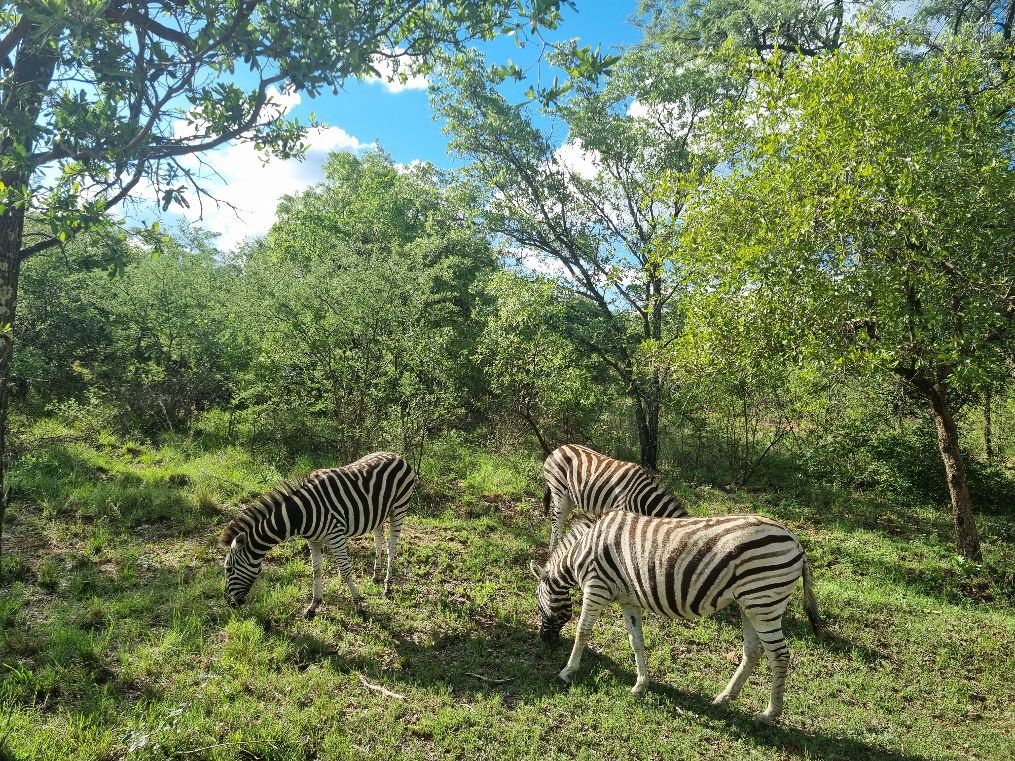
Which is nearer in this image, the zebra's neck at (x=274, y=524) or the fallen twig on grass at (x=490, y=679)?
the fallen twig on grass at (x=490, y=679)

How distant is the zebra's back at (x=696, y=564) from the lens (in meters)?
5.21

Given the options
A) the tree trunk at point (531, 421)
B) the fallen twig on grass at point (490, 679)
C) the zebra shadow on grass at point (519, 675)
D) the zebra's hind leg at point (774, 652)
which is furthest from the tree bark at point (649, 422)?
the fallen twig on grass at point (490, 679)

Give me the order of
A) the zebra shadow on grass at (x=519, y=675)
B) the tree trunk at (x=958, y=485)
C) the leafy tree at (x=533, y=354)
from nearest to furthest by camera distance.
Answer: the zebra shadow on grass at (x=519, y=675) < the tree trunk at (x=958, y=485) < the leafy tree at (x=533, y=354)

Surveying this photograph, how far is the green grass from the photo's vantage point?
188 inches

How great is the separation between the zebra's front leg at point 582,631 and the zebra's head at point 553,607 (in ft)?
1.64

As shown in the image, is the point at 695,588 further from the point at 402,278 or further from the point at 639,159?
the point at 639,159

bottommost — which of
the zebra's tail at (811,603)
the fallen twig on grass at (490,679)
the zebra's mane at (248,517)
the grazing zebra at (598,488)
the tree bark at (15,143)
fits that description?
the fallen twig on grass at (490,679)

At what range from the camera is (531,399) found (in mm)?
13195

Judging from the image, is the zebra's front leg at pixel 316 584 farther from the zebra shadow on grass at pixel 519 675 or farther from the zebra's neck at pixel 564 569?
the zebra's neck at pixel 564 569

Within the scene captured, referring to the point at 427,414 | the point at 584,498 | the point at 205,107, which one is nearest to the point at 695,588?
the point at 584,498

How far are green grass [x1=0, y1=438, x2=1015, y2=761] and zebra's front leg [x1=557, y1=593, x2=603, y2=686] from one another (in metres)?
0.22

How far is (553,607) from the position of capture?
20.8 ft

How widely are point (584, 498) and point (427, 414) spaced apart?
4.36 metres

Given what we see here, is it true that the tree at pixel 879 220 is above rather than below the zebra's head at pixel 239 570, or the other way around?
above
